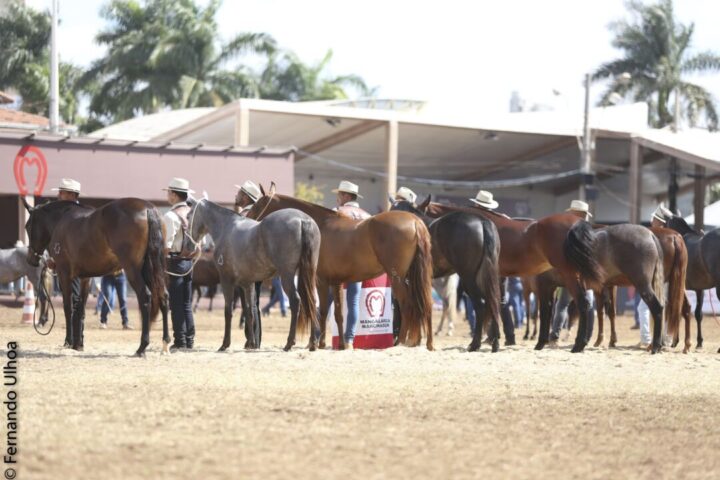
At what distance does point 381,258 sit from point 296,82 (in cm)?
4800

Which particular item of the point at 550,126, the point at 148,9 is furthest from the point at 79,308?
the point at 148,9

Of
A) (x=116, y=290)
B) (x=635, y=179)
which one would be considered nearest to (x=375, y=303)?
(x=116, y=290)

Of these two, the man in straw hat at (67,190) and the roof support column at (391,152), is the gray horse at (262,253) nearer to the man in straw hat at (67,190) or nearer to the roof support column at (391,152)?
the man in straw hat at (67,190)

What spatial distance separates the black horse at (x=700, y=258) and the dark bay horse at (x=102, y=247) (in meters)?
8.66

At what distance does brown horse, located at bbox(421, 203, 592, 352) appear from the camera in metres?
15.8

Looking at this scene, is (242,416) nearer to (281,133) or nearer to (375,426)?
(375,426)

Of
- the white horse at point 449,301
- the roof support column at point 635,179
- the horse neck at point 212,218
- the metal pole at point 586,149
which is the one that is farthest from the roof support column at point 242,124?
the horse neck at point 212,218

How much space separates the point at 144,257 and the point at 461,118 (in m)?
31.4

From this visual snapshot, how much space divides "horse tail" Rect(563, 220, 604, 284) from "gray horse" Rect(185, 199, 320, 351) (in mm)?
3396

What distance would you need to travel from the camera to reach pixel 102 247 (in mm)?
14125

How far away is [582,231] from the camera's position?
1557 centimetres

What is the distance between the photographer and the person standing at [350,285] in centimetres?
1588

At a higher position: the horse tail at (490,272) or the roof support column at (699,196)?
the roof support column at (699,196)

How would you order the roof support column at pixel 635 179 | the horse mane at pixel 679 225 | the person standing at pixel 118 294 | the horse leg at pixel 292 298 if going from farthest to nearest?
the roof support column at pixel 635 179 → the person standing at pixel 118 294 → the horse mane at pixel 679 225 → the horse leg at pixel 292 298
